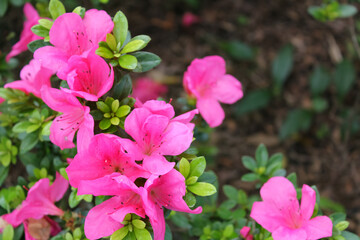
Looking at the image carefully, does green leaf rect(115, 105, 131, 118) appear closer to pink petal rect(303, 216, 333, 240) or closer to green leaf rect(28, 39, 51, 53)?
green leaf rect(28, 39, 51, 53)

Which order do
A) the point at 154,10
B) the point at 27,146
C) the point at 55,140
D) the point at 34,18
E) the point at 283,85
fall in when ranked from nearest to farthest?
1. the point at 55,140
2. the point at 27,146
3. the point at 34,18
4. the point at 283,85
5. the point at 154,10

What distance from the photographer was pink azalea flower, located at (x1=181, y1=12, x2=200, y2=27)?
3405mm

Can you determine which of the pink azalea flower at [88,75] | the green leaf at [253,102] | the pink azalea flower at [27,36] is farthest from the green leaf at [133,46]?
the green leaf at [253,102]

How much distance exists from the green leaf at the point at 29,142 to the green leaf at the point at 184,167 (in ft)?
2.11

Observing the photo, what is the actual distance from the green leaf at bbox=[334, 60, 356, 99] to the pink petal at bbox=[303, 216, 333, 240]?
1.89m

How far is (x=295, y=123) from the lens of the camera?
3004 mm

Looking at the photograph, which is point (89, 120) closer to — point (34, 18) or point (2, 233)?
point (2, 233)

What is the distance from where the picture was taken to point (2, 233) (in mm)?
1562

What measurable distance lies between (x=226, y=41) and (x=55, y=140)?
→ 2305mm

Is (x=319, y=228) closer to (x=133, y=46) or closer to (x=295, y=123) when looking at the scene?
(x=133, y=46)

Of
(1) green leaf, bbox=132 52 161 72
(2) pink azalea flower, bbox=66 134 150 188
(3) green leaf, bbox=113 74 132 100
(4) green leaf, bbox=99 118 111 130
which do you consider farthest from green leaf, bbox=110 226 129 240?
(1) green leaf, bbox=132 52 161 72

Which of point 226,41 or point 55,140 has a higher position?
point 55,140

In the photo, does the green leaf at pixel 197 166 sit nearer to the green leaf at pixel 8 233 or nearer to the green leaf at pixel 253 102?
the green leaf at pixel 8 233

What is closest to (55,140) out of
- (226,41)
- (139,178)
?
(139,178)
